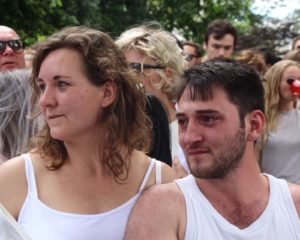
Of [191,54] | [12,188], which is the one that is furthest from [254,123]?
[191,54]

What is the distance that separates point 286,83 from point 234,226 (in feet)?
9.61

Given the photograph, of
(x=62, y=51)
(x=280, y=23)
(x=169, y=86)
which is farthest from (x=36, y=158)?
(x=280, y=23)

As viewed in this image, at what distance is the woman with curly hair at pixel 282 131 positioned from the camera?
4.55 meters

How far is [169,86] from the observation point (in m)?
3.51

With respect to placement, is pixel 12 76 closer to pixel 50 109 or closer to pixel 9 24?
pixel 50 109

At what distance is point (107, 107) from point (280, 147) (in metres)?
2.49

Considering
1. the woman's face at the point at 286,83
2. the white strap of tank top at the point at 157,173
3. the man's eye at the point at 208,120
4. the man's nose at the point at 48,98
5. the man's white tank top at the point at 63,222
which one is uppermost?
the man's nose at the point at 48,98

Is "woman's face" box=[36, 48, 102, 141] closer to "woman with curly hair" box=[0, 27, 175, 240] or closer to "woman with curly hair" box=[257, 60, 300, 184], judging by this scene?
"woman with curly hair" box=[0, 27, 175, 240]

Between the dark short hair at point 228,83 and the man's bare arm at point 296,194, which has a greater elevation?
the dark short hair at point 228,83

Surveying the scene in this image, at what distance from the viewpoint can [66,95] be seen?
2170 millimetres

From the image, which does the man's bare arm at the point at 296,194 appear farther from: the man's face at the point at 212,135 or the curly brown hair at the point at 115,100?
the curly brown hair at the point at 115,100

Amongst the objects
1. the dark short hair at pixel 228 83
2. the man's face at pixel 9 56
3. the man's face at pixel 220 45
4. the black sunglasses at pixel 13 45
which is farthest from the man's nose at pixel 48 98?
the man's face at pixel 220 45

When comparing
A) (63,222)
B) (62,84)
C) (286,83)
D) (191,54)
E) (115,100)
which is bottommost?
(191,54)

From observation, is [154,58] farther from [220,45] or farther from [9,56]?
[220,45]
